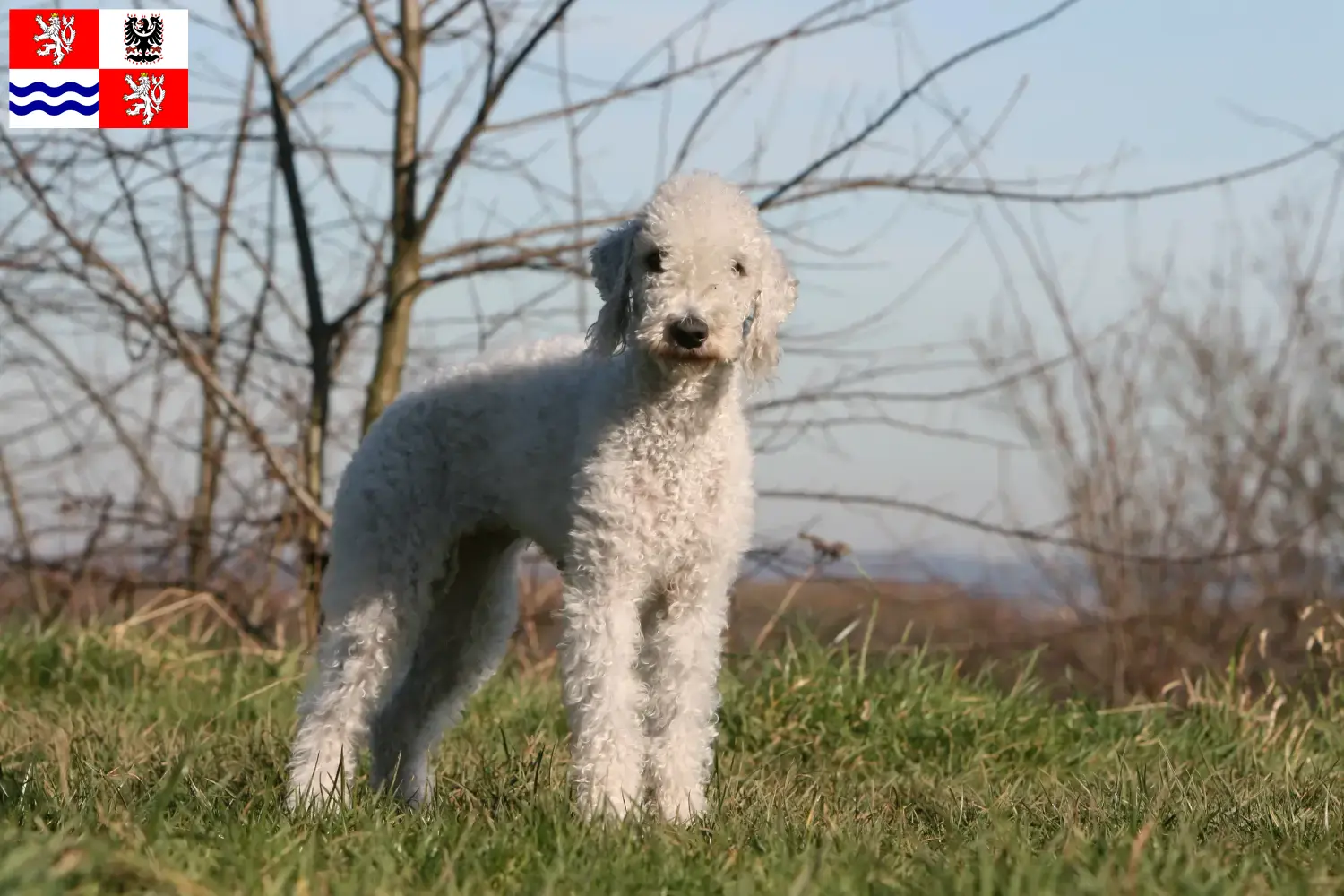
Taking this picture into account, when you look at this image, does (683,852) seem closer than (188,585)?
Yes

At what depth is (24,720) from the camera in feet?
17.5

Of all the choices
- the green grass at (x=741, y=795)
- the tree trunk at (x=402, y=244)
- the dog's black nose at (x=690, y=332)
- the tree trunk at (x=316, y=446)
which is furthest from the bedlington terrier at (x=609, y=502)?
the tree trunk at (x=316, y=446)

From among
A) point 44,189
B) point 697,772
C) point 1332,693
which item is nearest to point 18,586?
point 44,189

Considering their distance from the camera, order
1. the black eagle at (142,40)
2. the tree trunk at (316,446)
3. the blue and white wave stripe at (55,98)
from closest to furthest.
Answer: the black eagle at (142,40) → the blue and white wave stripe at (55,98) → the tree trunk at (316,446)

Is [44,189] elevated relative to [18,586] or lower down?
elevated

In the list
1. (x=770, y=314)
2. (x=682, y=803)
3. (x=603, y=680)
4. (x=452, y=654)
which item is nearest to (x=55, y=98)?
(x=452, y=654)

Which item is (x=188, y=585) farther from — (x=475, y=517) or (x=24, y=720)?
(x=475, y=517)

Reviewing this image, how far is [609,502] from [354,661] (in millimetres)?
1175

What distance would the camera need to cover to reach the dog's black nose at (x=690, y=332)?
3629 mm

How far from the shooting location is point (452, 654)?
4.90m

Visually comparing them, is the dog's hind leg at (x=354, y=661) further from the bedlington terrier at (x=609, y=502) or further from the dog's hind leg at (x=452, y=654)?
the dog's hind leg at (x=452, y=654)

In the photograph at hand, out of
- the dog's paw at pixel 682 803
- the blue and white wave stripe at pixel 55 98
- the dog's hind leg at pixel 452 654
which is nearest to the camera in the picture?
the dog's paw at pixel 682 803

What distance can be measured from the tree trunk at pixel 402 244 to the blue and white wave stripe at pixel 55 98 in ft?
4.46

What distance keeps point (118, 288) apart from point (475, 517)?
3.08 metres
